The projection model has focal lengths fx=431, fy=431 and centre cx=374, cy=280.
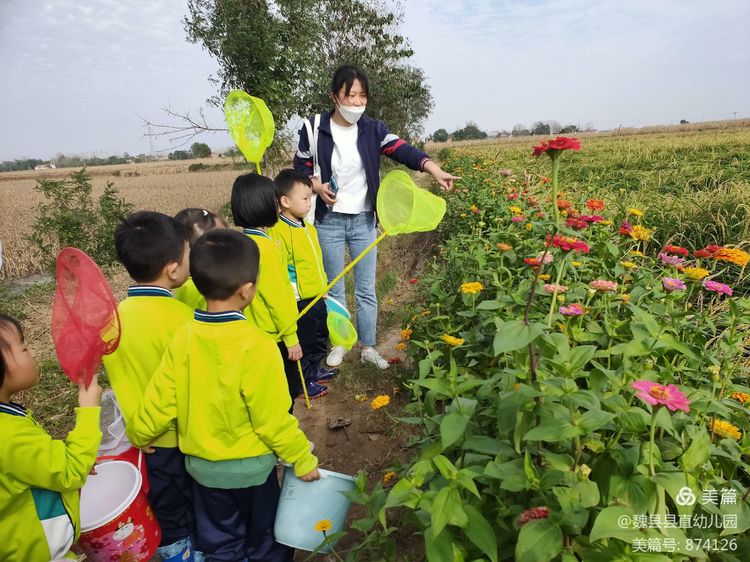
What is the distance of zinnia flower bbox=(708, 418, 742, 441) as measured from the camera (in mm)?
1296

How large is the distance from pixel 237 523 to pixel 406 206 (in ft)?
4.41

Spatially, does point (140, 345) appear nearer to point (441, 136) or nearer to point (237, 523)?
point (237, 523)

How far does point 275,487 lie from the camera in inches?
62.6

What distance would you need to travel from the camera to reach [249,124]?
2.46 metres

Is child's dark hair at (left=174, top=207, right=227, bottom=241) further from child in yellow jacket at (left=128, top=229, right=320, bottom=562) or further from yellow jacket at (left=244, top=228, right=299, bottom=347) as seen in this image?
child in yellow jacket at (left=128, top=229, right=320, bottom=562)

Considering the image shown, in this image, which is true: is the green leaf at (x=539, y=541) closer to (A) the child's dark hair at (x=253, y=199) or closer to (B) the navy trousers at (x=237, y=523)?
(B) the navy trousers at (x=237, y=523)

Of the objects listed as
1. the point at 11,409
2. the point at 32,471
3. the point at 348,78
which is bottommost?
the point at 32,471

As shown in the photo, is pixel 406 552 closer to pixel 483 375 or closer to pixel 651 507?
pixel 483 375

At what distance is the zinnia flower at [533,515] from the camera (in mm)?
975

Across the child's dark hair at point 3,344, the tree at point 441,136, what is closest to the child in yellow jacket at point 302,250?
the child's dark hair at point 3,344

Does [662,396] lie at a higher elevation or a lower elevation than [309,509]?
higher

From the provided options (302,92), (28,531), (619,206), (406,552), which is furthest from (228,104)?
(302,92)

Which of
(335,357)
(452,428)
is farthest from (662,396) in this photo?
(335,357)

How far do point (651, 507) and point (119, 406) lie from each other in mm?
1611
